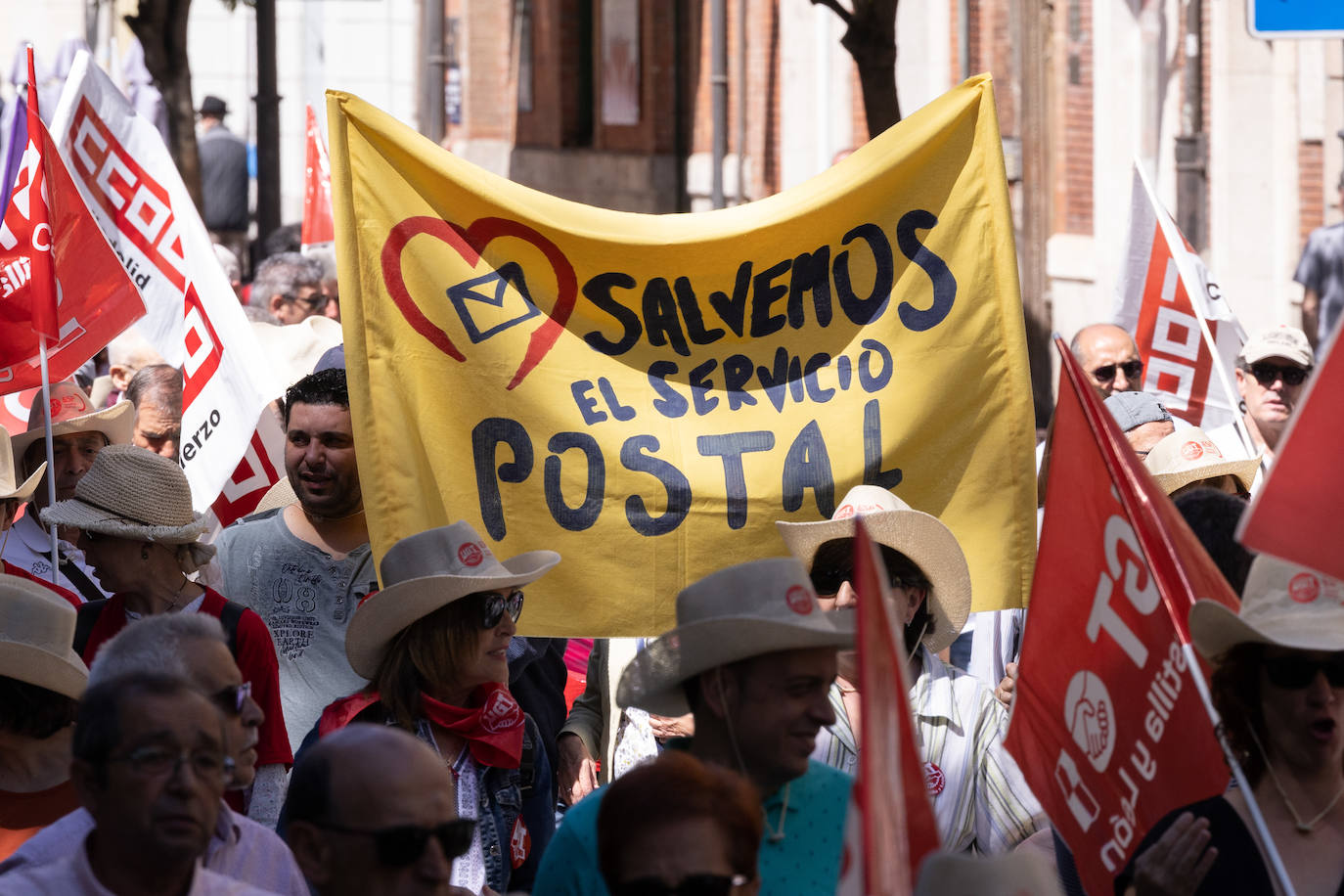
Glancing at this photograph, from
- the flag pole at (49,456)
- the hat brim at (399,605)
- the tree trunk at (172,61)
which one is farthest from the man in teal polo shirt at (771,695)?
the tree trunk at (172,61)

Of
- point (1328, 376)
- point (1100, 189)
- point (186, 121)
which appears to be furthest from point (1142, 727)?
point (1100, 189)

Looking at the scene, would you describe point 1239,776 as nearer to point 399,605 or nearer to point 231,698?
point 231,698

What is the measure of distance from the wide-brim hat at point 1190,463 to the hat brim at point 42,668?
10.8 feet

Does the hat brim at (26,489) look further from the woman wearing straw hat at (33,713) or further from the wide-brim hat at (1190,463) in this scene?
the wide-brim hat at (1190,463)

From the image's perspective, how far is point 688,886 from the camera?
368 centimetres

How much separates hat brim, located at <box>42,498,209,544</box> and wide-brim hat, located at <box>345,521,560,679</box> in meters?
0.62

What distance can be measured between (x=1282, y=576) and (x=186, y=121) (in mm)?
12791

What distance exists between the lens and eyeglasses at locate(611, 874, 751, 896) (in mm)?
3676

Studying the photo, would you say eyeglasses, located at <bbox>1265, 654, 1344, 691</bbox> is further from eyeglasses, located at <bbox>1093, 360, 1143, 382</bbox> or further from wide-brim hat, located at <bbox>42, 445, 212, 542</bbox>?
eyeglasses, located at <bbox>1093, 360, 1143, 382</bbox>

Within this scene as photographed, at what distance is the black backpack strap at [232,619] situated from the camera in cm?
541

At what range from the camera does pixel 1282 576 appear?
14.1ft

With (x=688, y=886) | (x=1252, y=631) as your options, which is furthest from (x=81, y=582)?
(x=1252, y=631)

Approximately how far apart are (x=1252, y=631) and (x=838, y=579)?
1558 millimetres

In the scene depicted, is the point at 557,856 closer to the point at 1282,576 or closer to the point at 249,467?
the point at 1282,576
